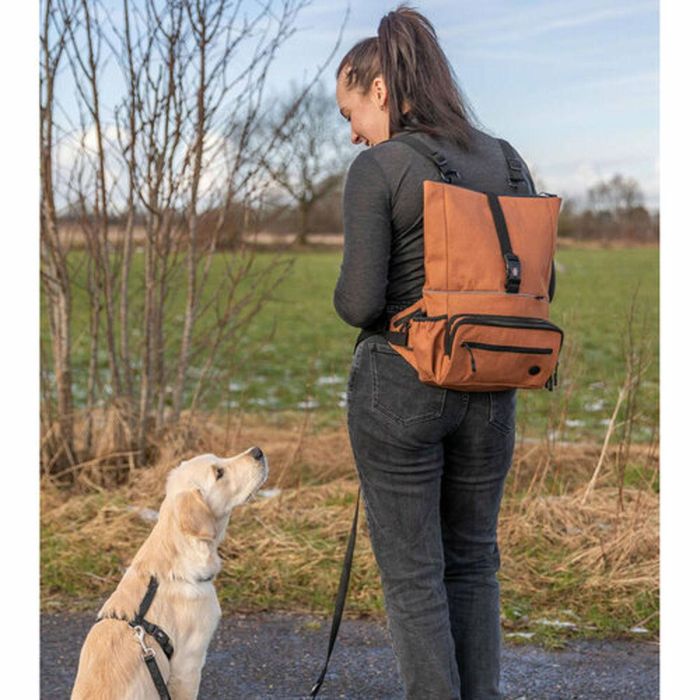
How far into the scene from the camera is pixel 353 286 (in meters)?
2.42

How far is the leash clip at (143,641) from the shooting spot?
8.79 feet

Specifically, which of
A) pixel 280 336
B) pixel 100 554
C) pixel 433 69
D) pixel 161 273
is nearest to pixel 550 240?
pixel 433 69

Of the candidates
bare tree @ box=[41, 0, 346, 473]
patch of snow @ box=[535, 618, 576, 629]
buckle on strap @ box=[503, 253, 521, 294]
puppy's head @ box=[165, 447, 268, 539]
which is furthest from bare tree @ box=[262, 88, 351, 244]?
buckle on strap @ box=[503, 253, 521, 294]

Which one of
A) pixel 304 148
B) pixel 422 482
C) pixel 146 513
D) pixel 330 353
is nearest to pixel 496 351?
pixel 422 482

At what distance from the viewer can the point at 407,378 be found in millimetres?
2516

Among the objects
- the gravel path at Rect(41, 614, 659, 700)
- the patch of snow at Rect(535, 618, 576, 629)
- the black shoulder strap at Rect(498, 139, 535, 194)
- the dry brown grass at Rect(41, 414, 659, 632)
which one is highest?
the black shoulder strap at Rect(498, 139, 535, 194)

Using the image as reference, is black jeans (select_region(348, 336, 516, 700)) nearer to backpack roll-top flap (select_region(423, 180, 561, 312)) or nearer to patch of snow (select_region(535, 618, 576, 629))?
backpack roll-top flap (select_region(423, 180, 561, 312))

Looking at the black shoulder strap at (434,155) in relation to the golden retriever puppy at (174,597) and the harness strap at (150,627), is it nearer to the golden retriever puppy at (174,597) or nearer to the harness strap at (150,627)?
the golden retriever puppy at (174,597)

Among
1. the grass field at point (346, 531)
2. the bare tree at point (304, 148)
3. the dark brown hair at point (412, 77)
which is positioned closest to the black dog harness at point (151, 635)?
the dark brown hair at point (412, 77)

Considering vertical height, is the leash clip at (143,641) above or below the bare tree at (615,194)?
below

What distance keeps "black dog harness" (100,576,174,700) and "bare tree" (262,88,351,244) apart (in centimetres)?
360

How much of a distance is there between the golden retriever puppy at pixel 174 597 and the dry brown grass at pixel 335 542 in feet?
5.21

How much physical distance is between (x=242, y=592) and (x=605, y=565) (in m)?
1.61

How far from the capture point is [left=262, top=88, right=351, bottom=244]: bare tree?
5961 millimetres
